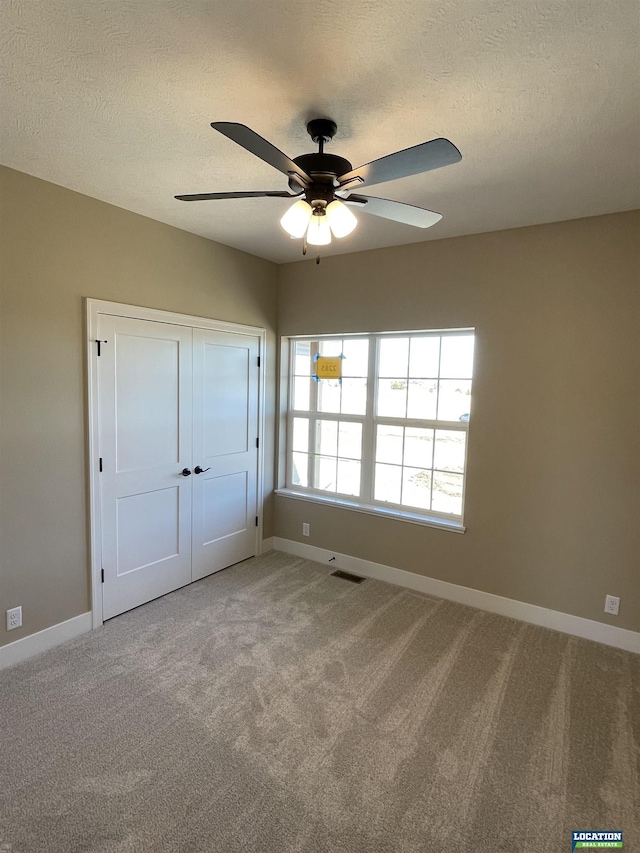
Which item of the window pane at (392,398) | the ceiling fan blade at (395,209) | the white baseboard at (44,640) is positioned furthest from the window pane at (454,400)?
the white baseboard at (44,640)

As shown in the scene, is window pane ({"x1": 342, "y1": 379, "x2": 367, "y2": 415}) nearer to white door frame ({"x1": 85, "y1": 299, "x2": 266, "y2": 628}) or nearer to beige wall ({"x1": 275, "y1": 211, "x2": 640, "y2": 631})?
beige wall ({"x1": 275, "y1": 211, "x2": 640, "y2": 631})

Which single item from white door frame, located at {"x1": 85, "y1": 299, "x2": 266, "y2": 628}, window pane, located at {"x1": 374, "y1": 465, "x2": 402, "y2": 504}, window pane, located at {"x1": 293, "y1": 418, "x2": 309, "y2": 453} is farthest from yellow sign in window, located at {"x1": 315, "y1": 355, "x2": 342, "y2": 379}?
white door frame, located at {"x1": 85, "y1": 299, "x2": 266, "y2": 628}

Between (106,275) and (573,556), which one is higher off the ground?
(106,275)

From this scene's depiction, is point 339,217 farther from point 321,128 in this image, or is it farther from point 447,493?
point 447,493

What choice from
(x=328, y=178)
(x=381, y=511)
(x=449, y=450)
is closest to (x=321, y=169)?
(x=328, y=178)

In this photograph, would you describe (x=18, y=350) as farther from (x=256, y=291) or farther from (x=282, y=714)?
(x=282, y=714)

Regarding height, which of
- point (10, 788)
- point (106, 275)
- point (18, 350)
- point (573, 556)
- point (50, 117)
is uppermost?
point (50, 117)

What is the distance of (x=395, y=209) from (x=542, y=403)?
177 centimetres

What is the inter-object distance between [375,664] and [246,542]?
1.79 m

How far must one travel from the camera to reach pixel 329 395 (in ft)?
13.0

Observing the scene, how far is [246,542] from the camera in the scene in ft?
13.0

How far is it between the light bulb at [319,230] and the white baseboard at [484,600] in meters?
2.66

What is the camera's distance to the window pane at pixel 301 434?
4.13 meters

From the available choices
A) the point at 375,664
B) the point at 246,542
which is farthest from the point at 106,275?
the point at 375,664
